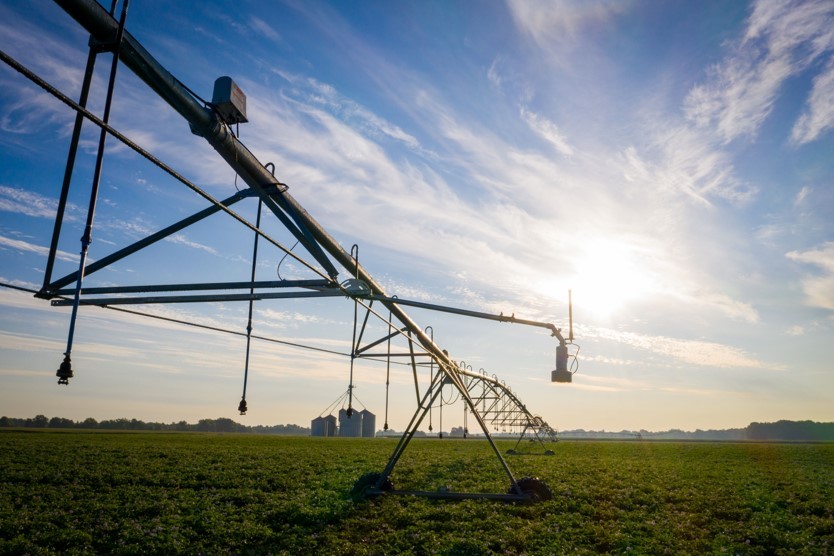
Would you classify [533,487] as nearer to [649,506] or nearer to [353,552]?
[649,506]

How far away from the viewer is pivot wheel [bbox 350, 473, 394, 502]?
1834 cm

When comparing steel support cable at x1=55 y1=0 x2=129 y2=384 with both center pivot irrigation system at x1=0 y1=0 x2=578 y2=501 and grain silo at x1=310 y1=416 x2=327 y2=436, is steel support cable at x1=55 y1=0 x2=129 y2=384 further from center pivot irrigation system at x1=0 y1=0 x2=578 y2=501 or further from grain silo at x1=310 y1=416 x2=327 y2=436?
grain silo at x1=310 y1=416 x2=327 y2=436

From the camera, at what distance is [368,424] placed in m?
175

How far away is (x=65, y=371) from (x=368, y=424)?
6949 inches

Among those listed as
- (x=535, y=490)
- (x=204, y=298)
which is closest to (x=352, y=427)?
(x=535, y=490)

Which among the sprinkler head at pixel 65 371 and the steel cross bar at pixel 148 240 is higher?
the steel cross bar at pixel 148 240

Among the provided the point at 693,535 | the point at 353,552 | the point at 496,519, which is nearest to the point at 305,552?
the point at 353,552

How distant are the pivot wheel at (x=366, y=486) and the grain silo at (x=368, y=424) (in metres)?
157

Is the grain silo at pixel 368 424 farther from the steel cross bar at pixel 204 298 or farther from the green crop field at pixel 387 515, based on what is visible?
the steel cross bar at pixel 204 298

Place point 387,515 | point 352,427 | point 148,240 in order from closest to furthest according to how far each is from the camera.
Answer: point 148,240
point 387,515
point 352,427

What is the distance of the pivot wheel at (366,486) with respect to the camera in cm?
1834

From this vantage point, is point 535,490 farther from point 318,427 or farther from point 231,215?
point 318,427

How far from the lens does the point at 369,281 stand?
13.3m

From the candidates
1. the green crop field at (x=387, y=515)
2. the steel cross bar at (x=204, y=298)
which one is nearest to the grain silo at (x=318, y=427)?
the green crop field at (x=387, y=515)
